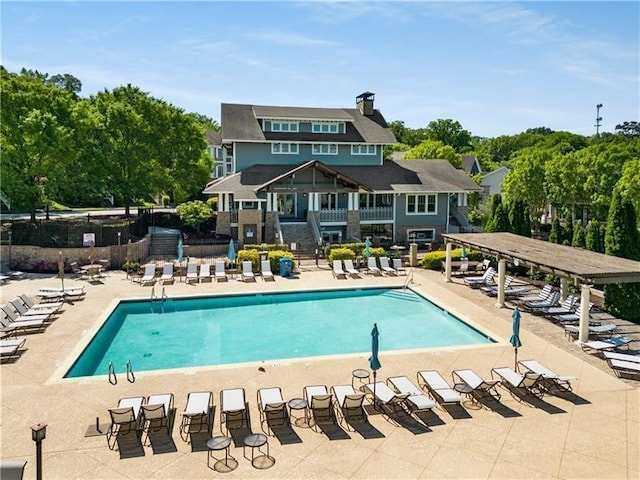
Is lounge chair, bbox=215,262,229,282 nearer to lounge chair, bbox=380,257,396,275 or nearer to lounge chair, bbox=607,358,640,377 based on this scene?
lounge chair, bbox=380,257,396,275

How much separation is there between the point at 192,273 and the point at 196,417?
1693 centimetres

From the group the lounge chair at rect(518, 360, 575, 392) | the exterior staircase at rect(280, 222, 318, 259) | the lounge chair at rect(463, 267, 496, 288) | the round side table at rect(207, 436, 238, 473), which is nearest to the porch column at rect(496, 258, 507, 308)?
the lounge chair at rect(463, 267, 496, 288)

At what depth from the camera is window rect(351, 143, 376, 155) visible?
141 ft

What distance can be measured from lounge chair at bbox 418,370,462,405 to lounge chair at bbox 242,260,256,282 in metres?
14.9

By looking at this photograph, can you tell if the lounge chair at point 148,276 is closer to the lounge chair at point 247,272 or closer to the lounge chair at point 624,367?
the lounge chair at point 247,272

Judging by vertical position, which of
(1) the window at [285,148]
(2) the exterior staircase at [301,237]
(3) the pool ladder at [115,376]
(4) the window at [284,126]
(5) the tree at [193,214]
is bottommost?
(3) the pool ladder at [115,376]

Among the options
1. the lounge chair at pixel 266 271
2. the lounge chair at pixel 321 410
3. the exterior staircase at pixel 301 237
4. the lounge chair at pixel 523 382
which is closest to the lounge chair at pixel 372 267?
the exterior staircase at pixel 301 237

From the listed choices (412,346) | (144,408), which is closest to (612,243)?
(412,346)

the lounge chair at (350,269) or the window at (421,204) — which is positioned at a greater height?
the window at (421,204)

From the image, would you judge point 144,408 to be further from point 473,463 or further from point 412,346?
point 412,346

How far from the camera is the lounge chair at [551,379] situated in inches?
531

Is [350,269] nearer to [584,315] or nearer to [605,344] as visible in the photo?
[584,315]

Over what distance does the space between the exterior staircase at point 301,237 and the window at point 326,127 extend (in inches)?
370

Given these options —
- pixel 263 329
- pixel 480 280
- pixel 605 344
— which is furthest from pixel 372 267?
pixel 605 344
